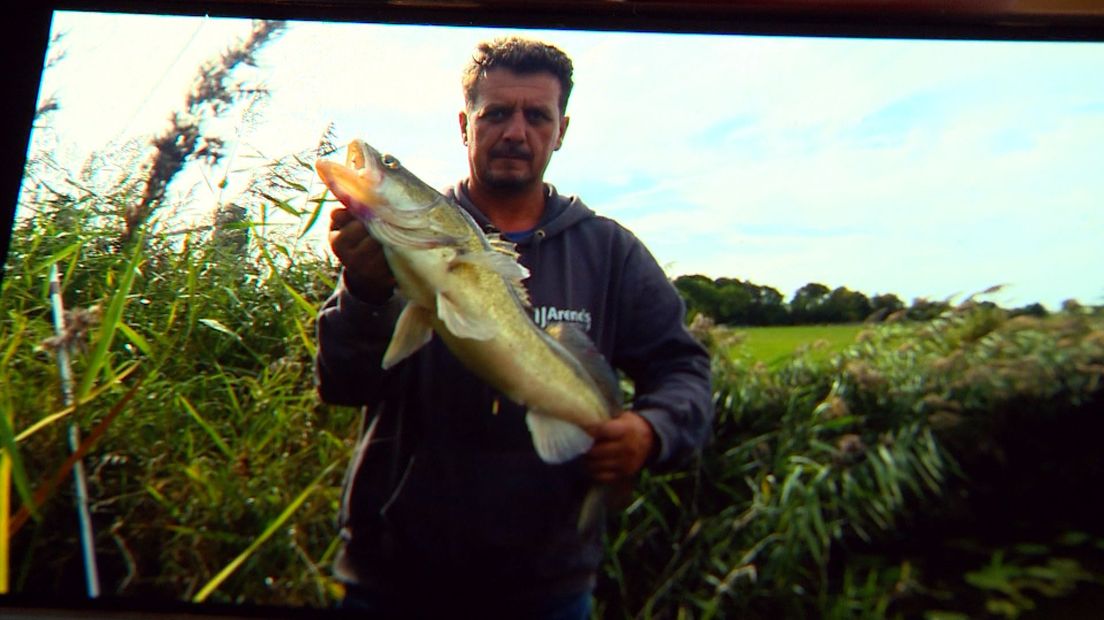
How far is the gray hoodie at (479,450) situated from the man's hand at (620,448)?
0.02 meters

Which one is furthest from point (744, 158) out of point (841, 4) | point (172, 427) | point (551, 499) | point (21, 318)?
point (21, 318)

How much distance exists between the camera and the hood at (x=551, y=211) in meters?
1.93

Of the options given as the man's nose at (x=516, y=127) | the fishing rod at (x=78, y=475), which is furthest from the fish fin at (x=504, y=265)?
the fishing rod at (x=78, y=475)

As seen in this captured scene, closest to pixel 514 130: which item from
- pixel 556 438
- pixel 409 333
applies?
pixel 409 333

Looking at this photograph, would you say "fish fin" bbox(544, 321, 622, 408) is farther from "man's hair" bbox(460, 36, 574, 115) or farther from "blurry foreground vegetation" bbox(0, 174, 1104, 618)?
"man's hair" bbox(460, 36, 574, 115)

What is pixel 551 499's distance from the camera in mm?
1870

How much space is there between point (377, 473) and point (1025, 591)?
1290 mm

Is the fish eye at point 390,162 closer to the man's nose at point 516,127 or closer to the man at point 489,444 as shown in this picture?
the man at point 489,444

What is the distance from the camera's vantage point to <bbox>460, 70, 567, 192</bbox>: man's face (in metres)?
2.00

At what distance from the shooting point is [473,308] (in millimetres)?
1800

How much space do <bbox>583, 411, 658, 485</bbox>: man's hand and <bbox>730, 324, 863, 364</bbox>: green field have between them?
0.27 m

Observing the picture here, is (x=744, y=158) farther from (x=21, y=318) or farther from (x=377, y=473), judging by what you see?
(x=21, y=318)

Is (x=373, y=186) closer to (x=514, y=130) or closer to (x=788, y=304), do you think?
(x=514, y=130)

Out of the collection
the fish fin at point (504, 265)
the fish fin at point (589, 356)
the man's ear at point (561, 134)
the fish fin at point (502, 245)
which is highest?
the man's ear at point (561, 134)
